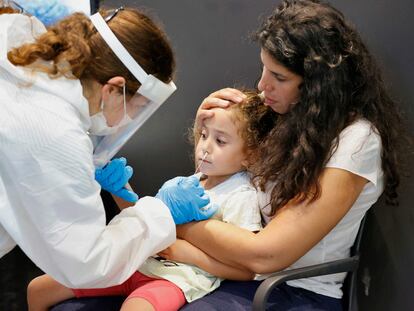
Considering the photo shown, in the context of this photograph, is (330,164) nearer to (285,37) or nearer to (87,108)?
(285,37)

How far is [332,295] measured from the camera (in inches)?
74.7

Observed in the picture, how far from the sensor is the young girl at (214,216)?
1.83 meters

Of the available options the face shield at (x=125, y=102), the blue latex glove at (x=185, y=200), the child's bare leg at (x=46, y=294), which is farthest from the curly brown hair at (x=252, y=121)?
the child's bare leg at (x=46, y=294)

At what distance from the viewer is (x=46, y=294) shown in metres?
1.99

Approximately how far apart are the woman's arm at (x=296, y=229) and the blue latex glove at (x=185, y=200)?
0.50 feet

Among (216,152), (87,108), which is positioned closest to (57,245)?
(87,108)

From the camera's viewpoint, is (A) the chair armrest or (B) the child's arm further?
(B) the child's arm

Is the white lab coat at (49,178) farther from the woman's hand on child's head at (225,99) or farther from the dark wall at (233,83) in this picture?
the dark wall at (233,83)

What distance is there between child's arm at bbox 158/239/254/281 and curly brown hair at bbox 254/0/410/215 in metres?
0.25

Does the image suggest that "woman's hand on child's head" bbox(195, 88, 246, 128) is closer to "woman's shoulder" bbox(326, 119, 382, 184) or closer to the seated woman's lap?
"woman's shoulder" bbox(326, 119, 382, 184)

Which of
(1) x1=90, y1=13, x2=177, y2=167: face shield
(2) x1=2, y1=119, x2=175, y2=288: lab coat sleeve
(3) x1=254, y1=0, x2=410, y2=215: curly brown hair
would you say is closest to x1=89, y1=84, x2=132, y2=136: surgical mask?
(1) x1=90, y1=13, x2=177, y2=167: face shield

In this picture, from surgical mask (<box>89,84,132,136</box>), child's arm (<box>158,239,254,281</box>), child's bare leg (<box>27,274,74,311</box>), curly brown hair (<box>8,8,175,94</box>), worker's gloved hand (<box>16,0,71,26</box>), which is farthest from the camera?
worker's gloved hand (<box>16,0,71,26</box>)

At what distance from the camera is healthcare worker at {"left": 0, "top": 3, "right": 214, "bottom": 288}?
4.75 ft

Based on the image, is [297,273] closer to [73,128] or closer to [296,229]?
[296,229]
